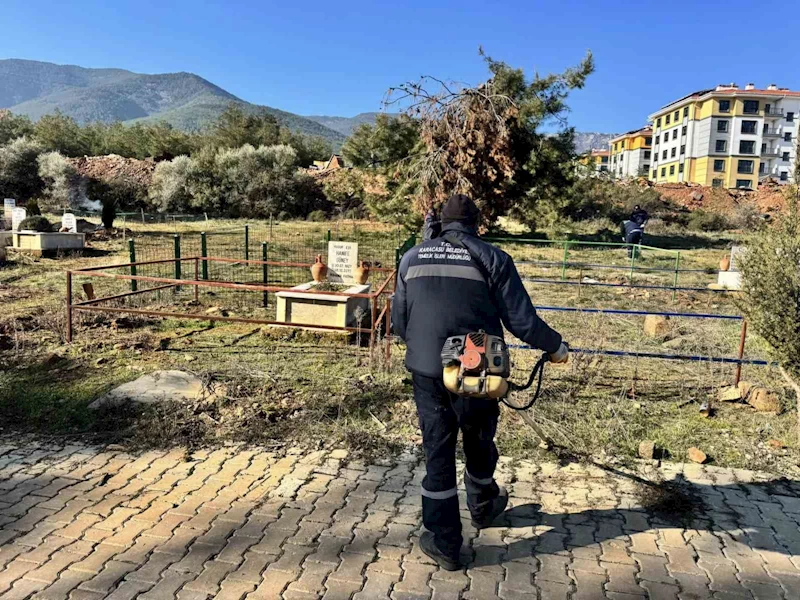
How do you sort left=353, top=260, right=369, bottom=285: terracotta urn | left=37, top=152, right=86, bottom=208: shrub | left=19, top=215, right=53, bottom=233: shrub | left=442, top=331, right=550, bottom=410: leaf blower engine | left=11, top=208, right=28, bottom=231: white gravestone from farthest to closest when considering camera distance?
1. left=37, top=152, right=86, bottom=208: shrub
2. left=11, top=208, right=28, bottom=231: white gravestone
3. left=19, top=215, right=53, bottom=233: shrub
4. left=353, top=260, right=369, bottom=285: terracotta urn
5. left=442, top=331, right=550, bottom=410: leaf blower engine

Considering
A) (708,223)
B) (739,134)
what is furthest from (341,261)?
(739,134)

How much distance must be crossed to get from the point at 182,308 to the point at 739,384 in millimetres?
8424

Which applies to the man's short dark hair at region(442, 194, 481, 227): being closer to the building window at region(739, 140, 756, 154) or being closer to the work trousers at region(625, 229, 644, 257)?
the work trousers at region(625, 229, 644, 257)

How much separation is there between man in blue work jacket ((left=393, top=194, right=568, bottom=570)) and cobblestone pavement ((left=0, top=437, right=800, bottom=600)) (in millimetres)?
407

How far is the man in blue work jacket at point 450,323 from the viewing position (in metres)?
3.14

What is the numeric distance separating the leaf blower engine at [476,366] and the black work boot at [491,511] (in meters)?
0.90

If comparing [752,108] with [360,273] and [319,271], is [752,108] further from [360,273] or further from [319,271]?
[319,271]

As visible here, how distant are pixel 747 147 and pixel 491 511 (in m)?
87.0

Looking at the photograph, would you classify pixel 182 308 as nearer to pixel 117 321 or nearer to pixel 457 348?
pixel 117 321

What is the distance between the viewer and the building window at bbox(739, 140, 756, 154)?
7575 cm

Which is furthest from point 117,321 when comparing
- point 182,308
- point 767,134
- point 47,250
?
point 767,134

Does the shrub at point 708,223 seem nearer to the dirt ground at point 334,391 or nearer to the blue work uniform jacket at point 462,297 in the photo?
the dirt ground at point 334,391

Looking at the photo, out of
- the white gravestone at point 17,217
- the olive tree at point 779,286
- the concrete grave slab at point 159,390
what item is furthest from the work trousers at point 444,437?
the white gravestone at point 17,217

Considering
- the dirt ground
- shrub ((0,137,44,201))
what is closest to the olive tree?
the dirt ground
